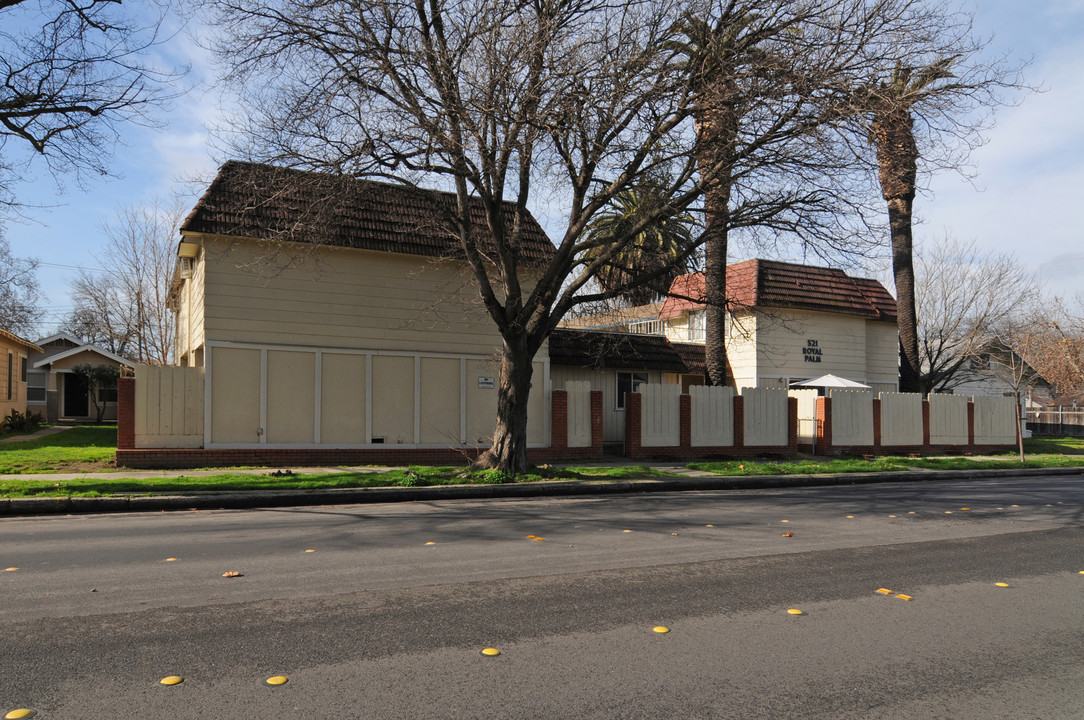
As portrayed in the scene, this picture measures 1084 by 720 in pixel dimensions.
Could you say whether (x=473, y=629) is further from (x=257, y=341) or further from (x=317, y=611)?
(x=257, y=341)

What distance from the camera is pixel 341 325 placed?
1705cm

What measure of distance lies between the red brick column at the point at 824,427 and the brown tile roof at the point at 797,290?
3734 millimetres

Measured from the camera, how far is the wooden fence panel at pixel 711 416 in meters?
20.7

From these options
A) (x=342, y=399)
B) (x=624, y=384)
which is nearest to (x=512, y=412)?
(x=342, y=399)

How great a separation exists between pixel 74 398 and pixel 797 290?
31613 millimetres

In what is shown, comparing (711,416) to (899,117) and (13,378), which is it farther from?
(13,378)

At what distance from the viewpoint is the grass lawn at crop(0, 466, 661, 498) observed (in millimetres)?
11352

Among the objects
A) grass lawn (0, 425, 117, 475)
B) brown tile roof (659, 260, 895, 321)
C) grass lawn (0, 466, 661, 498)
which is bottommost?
grass lawn (0, 466, 661, 498)

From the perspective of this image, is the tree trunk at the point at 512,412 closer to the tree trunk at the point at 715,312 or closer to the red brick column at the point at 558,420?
the red brick column at the point at 558,420

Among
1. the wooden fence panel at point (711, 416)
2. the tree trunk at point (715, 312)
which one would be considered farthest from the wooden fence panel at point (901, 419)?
the wooden fence panel at point (711, 416)

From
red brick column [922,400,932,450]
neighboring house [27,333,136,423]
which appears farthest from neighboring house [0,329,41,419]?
red brick column [922,400,932,450]

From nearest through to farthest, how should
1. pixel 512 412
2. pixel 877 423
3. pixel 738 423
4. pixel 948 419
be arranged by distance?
pixel 512 412, pixel 738 423, pixel 877 423, pixel 948 419

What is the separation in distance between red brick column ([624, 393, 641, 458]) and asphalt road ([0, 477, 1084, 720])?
389 inches

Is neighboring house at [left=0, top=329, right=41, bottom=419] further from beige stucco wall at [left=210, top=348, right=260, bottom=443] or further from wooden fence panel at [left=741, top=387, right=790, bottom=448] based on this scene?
wooden fence panel at [left=741, top=387, right=790, bottom=448]
